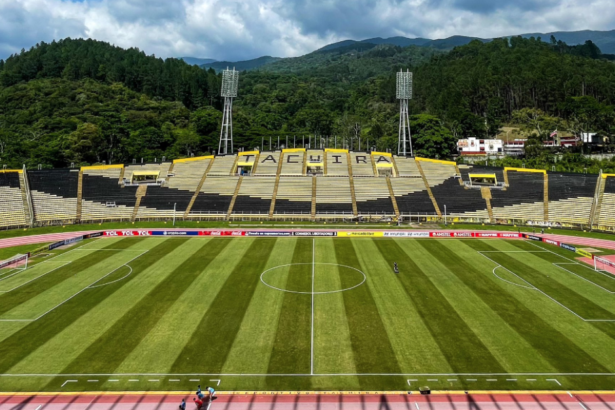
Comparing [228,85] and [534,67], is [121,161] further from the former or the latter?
[534,67]

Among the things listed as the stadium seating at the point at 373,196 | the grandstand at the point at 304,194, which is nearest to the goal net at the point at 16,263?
the grandstand at the point at 304,194

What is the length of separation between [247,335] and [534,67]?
16158 cm

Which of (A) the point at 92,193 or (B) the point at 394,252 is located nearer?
(B) the point at 394,252

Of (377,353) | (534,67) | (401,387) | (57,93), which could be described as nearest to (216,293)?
(377,353)

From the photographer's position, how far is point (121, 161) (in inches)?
4432

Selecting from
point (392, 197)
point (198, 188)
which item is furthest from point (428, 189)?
point (198, 188)

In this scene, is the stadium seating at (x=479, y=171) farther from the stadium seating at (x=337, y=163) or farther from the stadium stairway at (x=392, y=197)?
the stadium seating at (x=337, y=163)

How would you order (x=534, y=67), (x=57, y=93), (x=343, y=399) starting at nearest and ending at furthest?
(x=343, y=399), (x=57, y=93), (x=534, y=67)

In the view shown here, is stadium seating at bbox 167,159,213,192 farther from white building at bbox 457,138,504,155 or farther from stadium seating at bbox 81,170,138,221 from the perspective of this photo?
white building at bbox 457,138,504,155

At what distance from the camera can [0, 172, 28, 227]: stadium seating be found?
61312mm

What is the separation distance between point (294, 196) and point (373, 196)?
551 inches

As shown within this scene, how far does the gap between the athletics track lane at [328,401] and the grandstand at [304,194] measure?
47208 millimetres

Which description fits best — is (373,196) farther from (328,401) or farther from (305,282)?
(328,401)

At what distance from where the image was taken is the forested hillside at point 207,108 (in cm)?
10988
